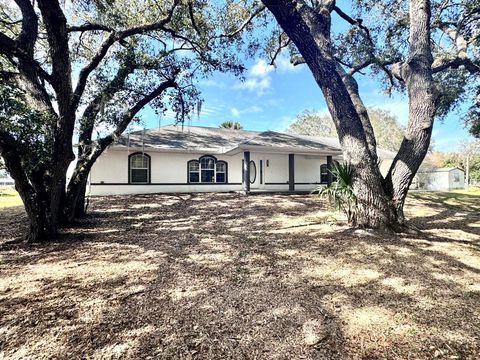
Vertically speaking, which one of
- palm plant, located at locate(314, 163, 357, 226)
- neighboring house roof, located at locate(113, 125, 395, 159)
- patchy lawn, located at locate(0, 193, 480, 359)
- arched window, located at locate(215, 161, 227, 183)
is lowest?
patchy lawn, located at locate(0, 193, 480, 359)

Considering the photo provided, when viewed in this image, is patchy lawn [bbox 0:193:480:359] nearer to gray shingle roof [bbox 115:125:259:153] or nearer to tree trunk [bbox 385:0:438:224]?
tree trunk [bbox 385:0:438:224]

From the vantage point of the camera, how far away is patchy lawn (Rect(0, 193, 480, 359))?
2359mm

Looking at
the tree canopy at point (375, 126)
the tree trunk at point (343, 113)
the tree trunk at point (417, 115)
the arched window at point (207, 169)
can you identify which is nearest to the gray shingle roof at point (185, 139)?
the arched window at point (207, 169)

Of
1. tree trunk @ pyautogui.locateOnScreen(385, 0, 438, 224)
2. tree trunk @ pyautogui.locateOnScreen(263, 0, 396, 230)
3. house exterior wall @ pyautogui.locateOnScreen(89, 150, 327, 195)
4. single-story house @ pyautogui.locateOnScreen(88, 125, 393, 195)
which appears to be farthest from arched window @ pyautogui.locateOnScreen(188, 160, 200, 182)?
tree trunk @ pyautogui.locateOnScreen(385, 0, 438, 224)

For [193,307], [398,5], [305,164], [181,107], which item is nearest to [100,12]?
[181,107]

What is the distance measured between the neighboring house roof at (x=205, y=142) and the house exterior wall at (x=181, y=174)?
2.10 feet

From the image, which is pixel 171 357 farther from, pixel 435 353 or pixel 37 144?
pixel 37 144

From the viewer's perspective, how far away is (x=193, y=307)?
118 inches

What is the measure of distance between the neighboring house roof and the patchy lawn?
345 inches

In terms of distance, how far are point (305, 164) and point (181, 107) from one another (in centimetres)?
1182

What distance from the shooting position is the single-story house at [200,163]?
14539 mm

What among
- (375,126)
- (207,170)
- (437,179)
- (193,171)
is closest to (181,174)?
(193,171)

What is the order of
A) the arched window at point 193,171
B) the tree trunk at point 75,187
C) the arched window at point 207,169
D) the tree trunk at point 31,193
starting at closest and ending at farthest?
the tree trunk at point 31,193 < the tree trunk at point 75,187 < the arched window at point 193,171 < the arched window at point 207,169

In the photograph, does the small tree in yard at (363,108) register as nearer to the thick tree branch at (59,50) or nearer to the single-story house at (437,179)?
the thick tree branch at (59,50)
